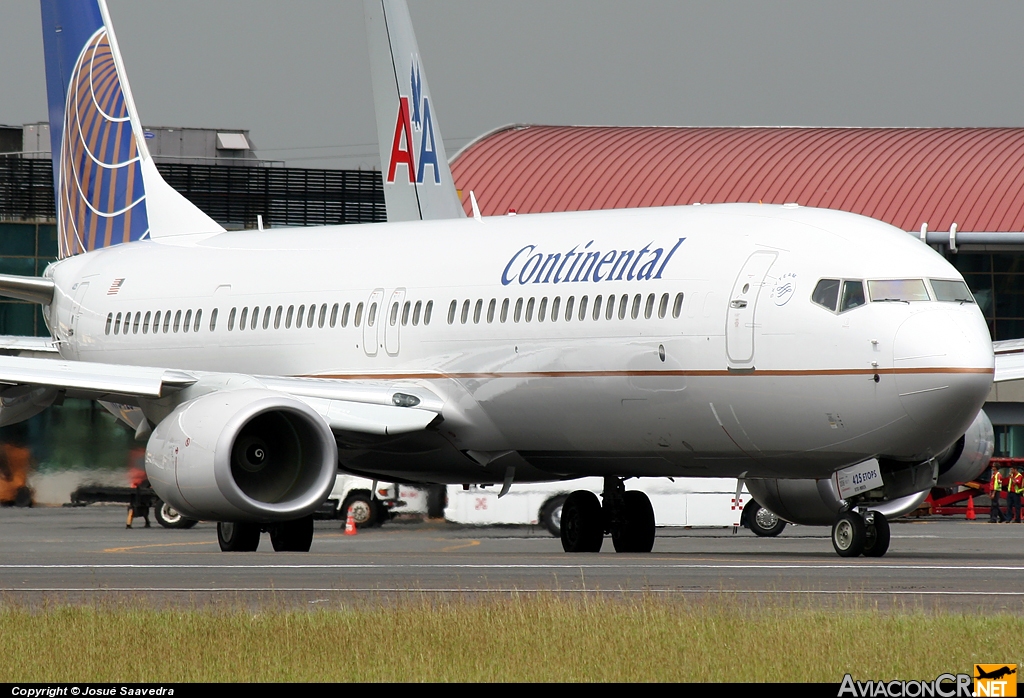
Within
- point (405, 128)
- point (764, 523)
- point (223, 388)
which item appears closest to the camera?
point (223, 388)

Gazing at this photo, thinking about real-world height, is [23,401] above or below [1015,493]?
above

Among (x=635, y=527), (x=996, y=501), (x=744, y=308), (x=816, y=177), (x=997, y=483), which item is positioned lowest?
(x=996, y=501)

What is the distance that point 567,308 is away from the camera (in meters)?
19.5

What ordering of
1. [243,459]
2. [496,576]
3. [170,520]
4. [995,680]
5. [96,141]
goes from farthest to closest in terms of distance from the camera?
[170,520], [96,141], [243,459], [496,576], [995,680]

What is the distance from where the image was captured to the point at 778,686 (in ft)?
25.8

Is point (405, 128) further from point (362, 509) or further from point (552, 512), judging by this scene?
point (362, 509)

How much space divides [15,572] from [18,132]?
229 feet

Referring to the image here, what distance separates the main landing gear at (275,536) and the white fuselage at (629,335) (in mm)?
1991

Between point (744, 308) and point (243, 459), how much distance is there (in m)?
5.90

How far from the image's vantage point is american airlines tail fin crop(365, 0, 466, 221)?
98.4 feet

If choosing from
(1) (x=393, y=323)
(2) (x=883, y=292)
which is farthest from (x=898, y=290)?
(1) (x=393, y=323)

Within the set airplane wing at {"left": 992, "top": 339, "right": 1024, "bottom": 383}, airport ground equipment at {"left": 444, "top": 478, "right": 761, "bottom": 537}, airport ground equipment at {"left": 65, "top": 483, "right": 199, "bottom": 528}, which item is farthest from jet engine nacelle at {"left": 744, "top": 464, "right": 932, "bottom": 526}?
airport ground equipment at {"left": 65, "top": 483, "right": 199, "bottom": 528}

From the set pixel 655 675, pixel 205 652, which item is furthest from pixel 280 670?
pixel 655 675

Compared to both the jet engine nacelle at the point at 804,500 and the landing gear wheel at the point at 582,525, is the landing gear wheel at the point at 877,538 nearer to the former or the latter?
the jet engine nacelle at the point at 804,500
